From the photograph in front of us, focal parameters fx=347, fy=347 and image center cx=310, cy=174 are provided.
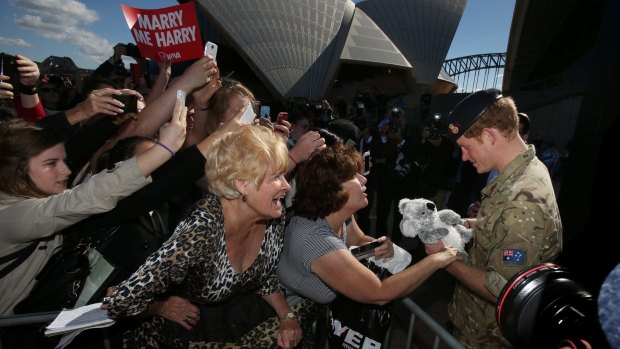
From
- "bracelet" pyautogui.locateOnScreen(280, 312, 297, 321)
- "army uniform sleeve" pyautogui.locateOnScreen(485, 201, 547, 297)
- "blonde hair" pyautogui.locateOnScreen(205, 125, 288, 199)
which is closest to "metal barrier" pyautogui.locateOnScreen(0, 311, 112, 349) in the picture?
"blonde hair" pyautogui.locateOnScreen(205, 125, 288, 199)

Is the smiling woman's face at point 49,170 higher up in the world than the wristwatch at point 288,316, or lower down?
higher up

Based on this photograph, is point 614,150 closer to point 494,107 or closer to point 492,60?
point 494,107

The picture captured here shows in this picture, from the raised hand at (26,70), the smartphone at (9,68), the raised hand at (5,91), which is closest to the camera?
the raised hand at (5,91)

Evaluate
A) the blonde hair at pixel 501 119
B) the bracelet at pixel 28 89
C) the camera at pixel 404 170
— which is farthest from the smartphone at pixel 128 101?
the camera at pixel 404 170

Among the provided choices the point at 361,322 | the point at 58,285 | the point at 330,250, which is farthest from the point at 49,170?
the point at 361,322

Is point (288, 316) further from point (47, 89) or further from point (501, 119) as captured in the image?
point (47, 89)

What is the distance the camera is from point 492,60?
60.9m

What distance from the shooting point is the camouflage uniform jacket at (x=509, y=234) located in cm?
161

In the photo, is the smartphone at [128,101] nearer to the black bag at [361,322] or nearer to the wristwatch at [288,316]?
the wristwatch at [288,316]

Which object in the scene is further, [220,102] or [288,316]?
[220,102]

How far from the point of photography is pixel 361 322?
192cm

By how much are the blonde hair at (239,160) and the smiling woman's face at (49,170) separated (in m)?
0.77

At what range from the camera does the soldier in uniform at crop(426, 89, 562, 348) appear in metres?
1.62

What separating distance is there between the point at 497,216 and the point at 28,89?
3.36 m
